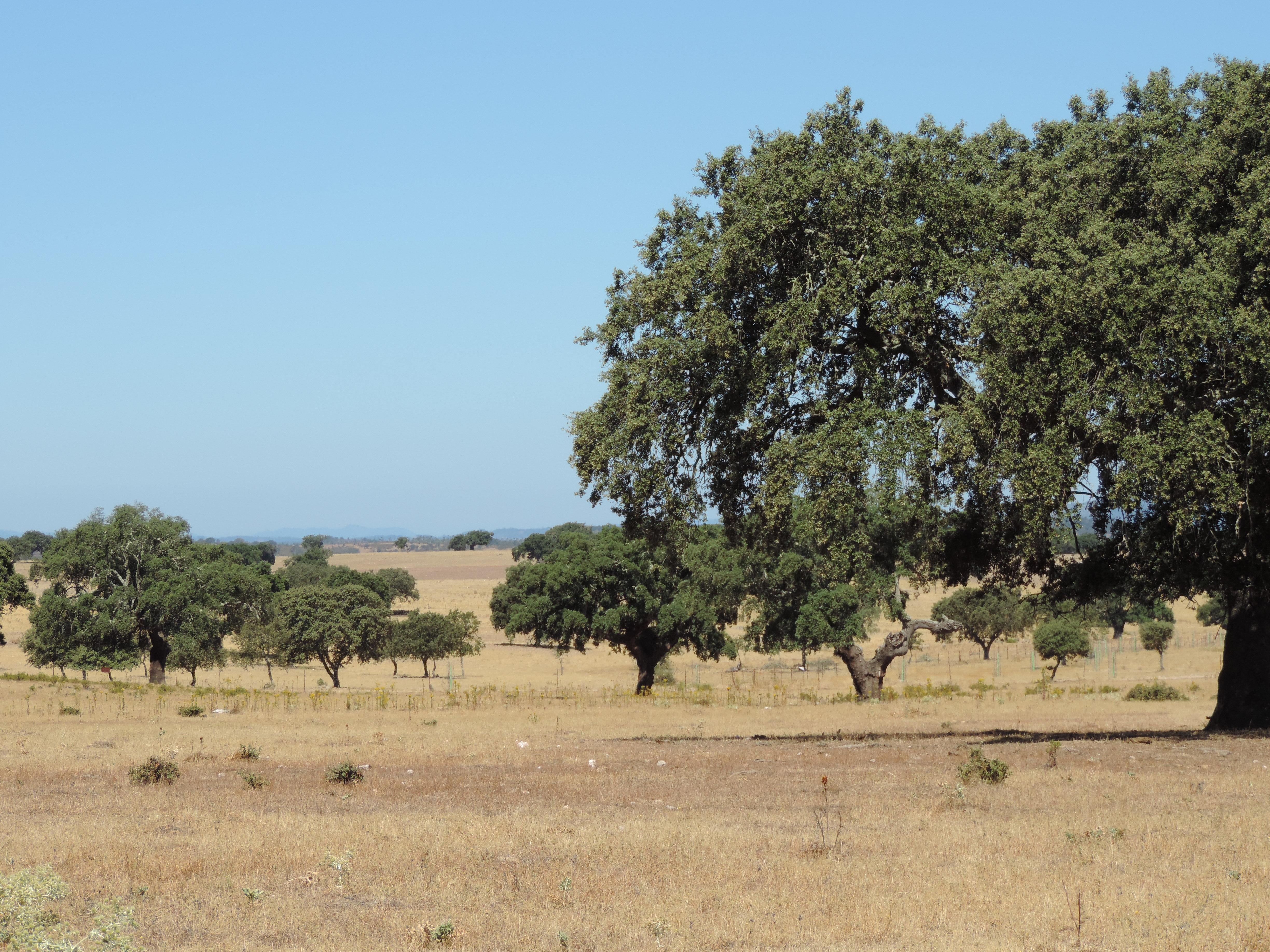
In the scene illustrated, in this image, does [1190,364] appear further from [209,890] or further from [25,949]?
[25,949]

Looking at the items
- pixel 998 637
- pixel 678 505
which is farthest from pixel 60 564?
pixel 998 637

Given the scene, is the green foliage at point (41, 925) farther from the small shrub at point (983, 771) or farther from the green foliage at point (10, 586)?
the green foliage at point (10, 586)

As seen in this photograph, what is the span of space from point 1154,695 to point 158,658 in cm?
4918

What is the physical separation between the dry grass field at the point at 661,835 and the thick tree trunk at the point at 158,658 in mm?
28987

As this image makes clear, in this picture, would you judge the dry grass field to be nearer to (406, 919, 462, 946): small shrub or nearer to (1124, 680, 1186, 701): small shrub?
(406, 919, 462, 946): small shrub

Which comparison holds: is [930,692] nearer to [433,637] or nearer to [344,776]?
[344,776]

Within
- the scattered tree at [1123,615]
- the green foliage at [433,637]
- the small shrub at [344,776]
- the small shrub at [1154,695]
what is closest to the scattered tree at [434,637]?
the green foliage at [433,637]

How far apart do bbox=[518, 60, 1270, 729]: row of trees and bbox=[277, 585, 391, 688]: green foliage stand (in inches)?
1902

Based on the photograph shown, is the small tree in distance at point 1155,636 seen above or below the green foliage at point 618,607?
below

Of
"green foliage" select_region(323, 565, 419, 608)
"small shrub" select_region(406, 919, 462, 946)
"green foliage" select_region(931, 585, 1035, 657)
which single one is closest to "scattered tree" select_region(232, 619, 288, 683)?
"green foliage" select_region(323, 565, 419, 608)

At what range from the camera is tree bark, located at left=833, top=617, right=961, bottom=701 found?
4566 centimetres

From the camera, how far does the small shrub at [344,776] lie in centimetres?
2053

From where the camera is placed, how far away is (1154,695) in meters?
44.5

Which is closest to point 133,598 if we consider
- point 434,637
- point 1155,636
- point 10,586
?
point 10,586
